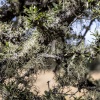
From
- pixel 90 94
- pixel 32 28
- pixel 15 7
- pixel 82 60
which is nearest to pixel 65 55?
pixel 82 60

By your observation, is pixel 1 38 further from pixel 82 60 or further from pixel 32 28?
pixel 82 60

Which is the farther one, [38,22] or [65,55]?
[65,55]

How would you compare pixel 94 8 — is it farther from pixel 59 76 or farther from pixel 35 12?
pixel 59 76

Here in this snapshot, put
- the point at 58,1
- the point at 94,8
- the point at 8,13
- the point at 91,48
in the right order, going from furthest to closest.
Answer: the point at 8,13
the point at 58,1
the point at 94,8
the point at 91,48

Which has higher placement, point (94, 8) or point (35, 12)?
point (94, 8)

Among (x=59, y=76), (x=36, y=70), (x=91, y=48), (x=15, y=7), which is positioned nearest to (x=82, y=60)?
(x=91, y=48)

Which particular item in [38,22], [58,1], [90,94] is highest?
[58,1]

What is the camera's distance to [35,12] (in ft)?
4.59

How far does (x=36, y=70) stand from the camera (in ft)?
5.51

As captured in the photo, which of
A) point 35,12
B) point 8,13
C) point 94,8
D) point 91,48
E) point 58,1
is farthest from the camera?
point 8,13

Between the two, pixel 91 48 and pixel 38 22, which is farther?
pixel 91 48

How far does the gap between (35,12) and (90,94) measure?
2.31 feet

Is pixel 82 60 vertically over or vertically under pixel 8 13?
under

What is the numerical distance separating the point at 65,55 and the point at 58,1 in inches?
13.3
